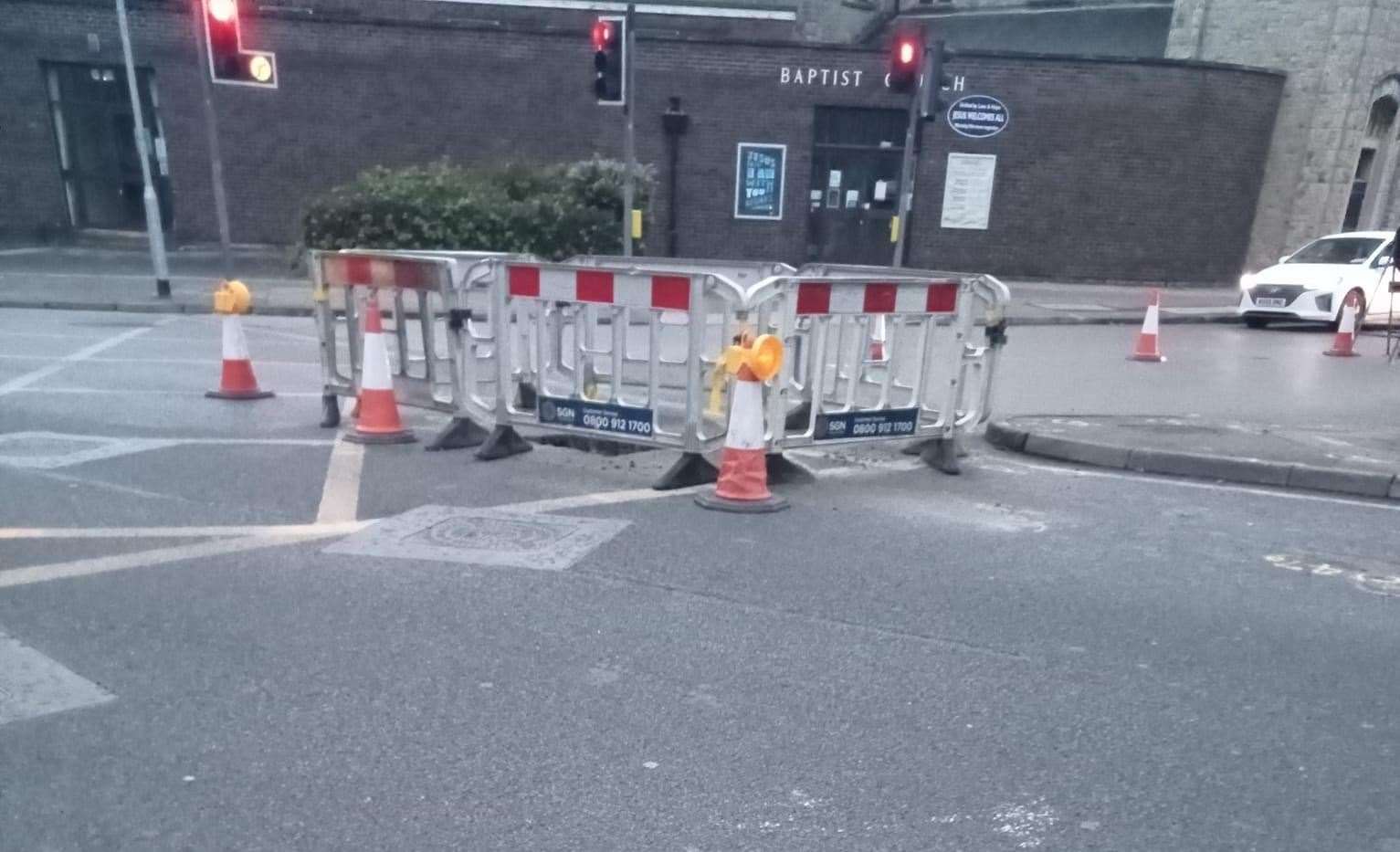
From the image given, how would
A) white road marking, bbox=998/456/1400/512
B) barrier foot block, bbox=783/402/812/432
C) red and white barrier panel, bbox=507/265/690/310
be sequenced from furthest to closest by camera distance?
barrier foot block, bbox=783/402/812/432 → white road marking, bbox=998/456/1400/512 → red and white barrier panel, bbox=507/265/690/310

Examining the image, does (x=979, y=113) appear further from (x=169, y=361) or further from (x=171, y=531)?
(x=171, y=531)

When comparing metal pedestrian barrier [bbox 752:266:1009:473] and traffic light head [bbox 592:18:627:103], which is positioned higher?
traffic light head [bbox 592:18:627:103]

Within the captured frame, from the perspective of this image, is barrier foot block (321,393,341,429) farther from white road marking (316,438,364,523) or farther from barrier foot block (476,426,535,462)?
barrier foot block (476,426,535,462)

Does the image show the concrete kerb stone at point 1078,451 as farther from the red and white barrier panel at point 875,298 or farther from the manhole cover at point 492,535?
the manhole cover at point 492,535

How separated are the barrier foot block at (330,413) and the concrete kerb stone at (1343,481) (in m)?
6.86

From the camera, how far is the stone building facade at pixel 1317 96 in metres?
21.8

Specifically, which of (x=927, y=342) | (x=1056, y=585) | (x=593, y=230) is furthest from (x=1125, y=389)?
(x=593, y=230)

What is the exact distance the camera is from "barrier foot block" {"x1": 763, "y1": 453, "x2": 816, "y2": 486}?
6.73m

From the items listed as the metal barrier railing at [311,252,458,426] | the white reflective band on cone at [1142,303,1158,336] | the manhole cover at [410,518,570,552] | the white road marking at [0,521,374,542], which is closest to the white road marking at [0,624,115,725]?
the white road marking at [0,521,374,542]

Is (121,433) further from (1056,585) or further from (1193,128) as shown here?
(1193,128)

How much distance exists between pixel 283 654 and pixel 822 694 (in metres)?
2.06

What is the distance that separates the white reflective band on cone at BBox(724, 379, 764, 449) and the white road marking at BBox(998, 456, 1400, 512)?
246 cm

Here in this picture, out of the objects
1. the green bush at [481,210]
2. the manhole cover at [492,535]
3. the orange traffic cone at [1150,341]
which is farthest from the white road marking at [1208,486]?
the green bush at [481,210]

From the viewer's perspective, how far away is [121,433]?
24.8ft
